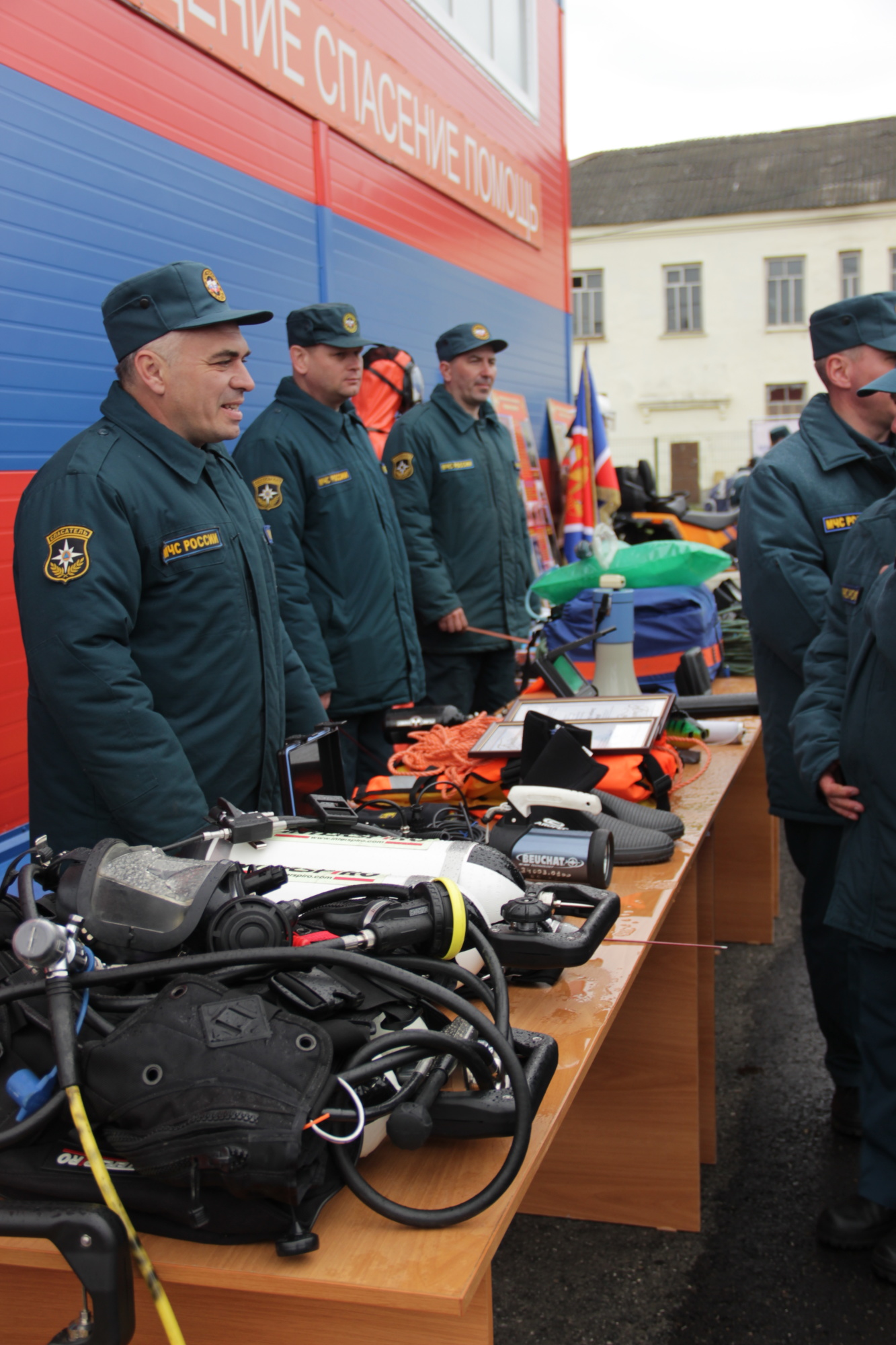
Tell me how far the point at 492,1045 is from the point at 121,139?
321 centimetres

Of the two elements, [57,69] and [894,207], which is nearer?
[57,69]

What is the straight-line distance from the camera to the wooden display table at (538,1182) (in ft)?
3.01

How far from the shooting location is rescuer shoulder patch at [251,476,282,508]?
11.3 ft

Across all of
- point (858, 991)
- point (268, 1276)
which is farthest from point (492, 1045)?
point (858, 991)

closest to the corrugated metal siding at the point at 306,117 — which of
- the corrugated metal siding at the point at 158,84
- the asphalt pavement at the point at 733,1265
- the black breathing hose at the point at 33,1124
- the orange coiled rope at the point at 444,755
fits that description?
the corrugated metal siding at the point at 158,84

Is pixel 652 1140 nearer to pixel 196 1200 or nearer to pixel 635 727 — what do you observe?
pixel 635 727

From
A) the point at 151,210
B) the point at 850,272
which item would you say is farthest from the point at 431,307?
the point at 850,272

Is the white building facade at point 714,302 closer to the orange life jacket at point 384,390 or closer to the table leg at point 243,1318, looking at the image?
the orange life jacket at point 384,390

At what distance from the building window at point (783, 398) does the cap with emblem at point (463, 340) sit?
2547 cm

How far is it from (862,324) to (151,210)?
217 cm

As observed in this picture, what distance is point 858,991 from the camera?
88.0 inches

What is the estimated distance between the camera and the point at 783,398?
28.5m

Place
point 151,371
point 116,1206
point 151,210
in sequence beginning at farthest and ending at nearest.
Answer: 1. point 151,210
2. point 151,371
3. point 116,1206

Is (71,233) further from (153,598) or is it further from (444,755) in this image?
(444,755)
